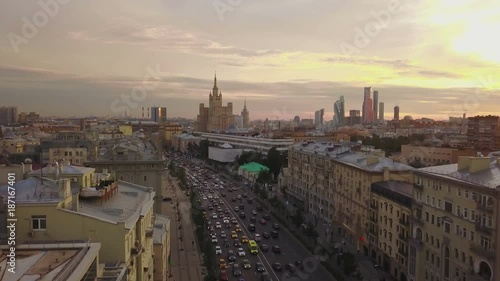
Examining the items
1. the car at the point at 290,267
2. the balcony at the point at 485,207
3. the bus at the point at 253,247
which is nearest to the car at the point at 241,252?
the bus at the point at 253,247

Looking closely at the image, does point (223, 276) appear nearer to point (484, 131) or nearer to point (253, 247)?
point (253, 247)

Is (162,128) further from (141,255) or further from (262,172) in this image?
(141,255)

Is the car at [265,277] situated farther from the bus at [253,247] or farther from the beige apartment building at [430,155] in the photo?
the beige apartment building at [430,155]

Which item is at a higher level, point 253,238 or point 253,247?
point 253,247

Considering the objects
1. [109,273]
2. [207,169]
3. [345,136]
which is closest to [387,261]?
[109,273]

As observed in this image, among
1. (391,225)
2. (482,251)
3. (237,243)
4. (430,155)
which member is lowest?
(237,243)

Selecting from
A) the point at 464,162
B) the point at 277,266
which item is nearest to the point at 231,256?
the point at 277,266
